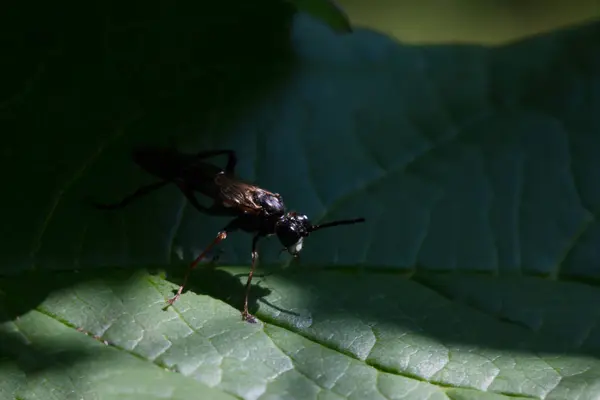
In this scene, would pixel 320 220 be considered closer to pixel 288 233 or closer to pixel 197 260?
pixel 288 233

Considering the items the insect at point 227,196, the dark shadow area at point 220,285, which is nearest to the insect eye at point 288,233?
the insect at point 227,196

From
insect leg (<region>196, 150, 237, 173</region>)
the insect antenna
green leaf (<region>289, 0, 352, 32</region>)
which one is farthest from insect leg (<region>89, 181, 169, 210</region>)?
green leaf (<region>289, 0, 352, 32</region>)

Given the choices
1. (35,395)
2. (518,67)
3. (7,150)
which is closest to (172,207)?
(7,150)

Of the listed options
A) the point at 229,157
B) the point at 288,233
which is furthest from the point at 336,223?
the point at 229,157

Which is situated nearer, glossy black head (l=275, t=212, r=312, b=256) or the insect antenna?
glossy black head (l=275, t=212, r=312, b=256)

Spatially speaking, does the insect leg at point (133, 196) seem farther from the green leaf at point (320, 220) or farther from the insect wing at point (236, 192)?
the insect wing at point (236, 192)

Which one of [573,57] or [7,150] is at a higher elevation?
[573,57]

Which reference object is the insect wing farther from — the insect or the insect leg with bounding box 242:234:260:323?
the insect leg with bounding box 242:234:260:323

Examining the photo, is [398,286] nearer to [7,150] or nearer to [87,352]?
[87,352]
